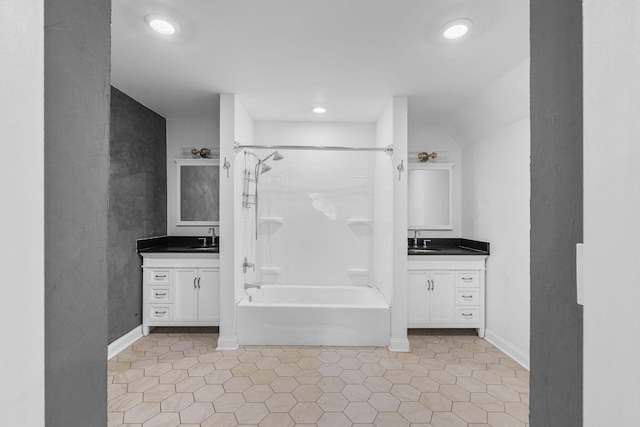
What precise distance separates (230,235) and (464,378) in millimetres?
2414

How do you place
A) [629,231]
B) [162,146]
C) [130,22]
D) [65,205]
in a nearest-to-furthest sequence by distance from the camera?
[629,231] < [65,205] < [130,22] < [162,146]

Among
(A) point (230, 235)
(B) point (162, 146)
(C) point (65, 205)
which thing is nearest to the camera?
(C) point (65, 205)

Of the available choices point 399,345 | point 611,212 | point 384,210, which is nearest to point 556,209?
point 611,212

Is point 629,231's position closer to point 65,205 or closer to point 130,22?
point 65,205

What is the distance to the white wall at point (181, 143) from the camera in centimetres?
411

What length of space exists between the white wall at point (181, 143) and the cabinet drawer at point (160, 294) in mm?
813

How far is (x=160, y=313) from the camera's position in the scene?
138 inches

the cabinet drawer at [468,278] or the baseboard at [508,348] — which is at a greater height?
the cabinet drawer at [468,278]

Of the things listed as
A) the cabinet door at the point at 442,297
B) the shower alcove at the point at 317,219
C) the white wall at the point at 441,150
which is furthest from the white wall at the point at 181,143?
the cabinet door at the point at 442,297

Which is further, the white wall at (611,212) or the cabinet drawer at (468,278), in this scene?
the cabinet drawer at (468,278)

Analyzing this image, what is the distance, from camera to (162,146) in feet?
13.2

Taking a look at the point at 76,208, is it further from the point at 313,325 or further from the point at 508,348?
the point at 508,348

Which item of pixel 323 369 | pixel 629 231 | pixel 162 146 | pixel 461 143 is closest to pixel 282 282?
pixel 323 369

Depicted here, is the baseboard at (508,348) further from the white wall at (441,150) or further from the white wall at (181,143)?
the white wall at (181,143)
